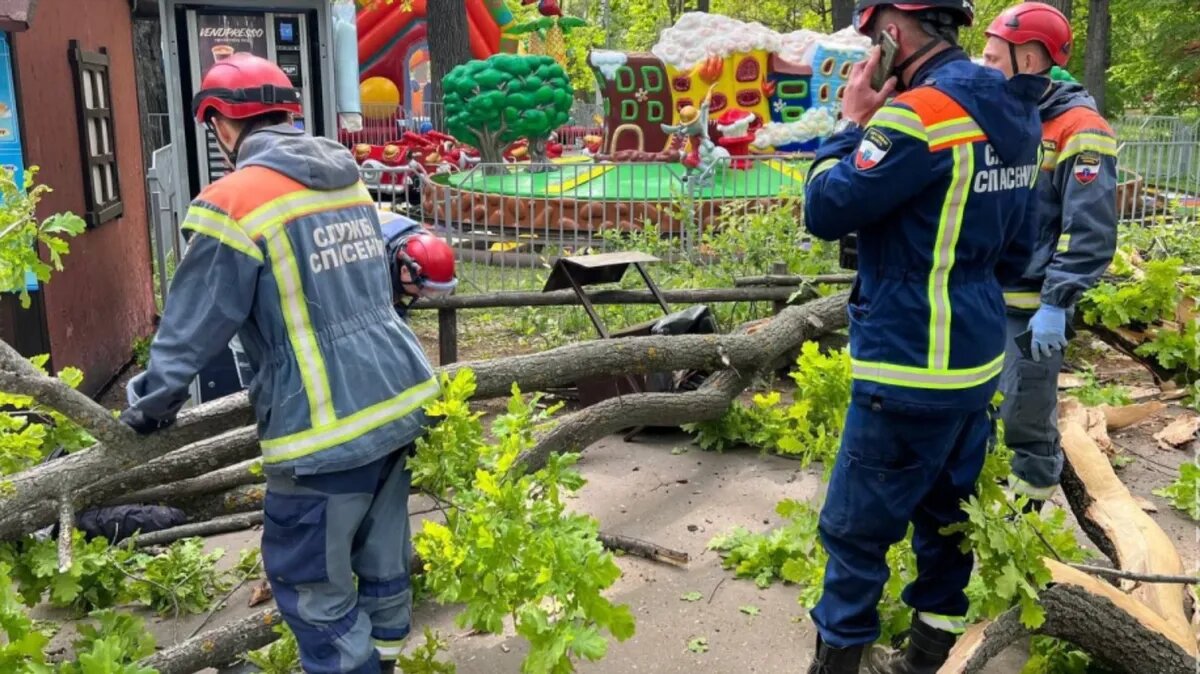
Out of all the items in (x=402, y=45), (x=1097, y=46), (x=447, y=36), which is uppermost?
(x=402, y=45)

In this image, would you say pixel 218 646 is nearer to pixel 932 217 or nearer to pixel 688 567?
pixel 688 567

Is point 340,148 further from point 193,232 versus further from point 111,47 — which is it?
point 111,47

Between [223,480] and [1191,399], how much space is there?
18.7 ft

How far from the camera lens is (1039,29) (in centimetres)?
364

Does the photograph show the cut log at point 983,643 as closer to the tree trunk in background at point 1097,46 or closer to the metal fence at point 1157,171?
the metal fence at point 1157,171

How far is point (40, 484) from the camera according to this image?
315 centimetres

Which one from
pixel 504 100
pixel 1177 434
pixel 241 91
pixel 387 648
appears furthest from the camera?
pixel 504 100

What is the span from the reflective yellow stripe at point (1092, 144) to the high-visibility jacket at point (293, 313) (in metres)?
2.73

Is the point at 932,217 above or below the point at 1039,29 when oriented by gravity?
below

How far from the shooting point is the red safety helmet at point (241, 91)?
9.22ft

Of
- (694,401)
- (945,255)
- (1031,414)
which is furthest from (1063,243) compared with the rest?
(694,401)

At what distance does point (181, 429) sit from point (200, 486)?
49.3 inches

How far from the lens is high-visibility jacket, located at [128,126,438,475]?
2605mm

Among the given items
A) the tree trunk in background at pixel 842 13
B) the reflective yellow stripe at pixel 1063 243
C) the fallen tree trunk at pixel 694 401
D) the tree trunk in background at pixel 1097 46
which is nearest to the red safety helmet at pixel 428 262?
the fallen tree trunk at pixel 694 401
